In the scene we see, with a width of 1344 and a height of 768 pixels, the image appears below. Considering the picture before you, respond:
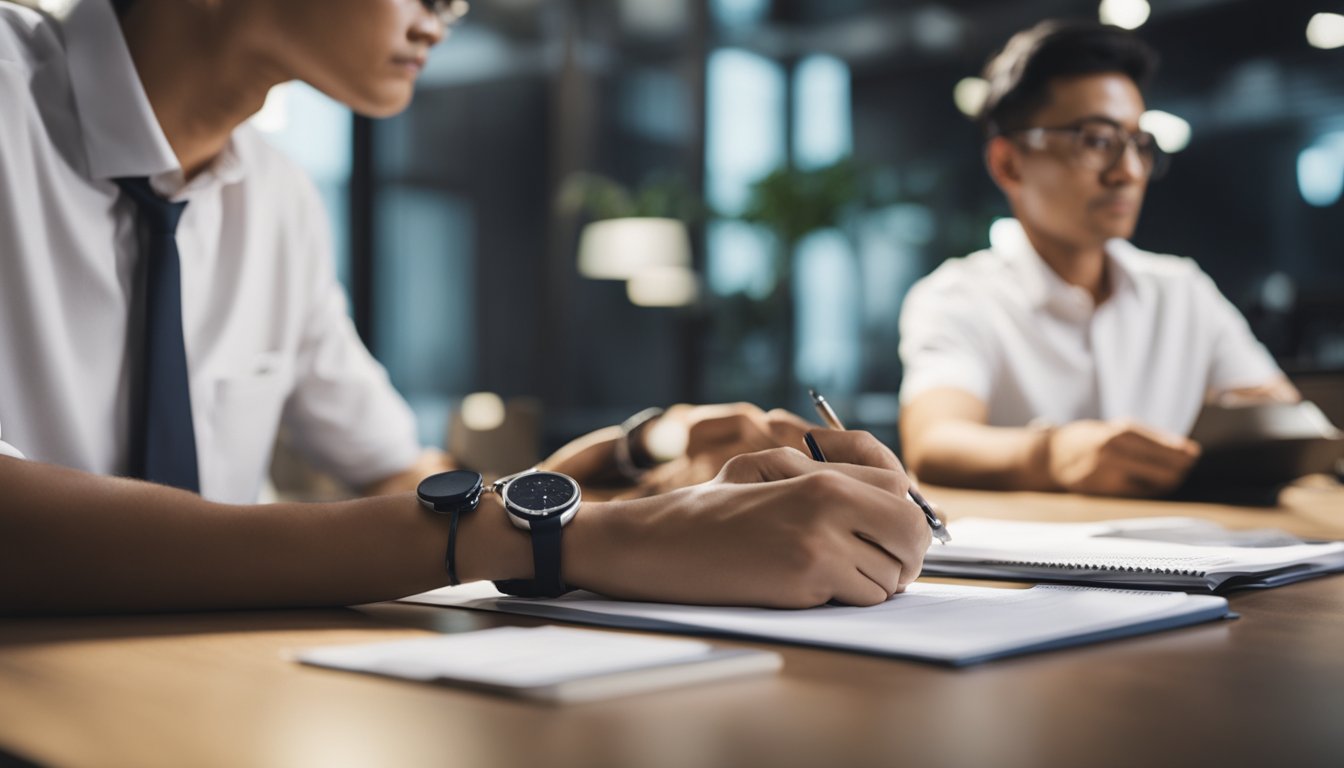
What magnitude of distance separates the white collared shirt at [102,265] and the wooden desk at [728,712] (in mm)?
784

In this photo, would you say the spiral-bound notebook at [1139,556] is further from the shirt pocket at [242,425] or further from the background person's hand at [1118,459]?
the shirt pocket at [242,425]

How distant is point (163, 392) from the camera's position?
137 cm

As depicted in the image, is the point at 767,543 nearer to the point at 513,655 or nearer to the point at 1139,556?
the point at 513,655

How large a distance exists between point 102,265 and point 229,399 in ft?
0.90

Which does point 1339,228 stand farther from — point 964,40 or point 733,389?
point 733,389

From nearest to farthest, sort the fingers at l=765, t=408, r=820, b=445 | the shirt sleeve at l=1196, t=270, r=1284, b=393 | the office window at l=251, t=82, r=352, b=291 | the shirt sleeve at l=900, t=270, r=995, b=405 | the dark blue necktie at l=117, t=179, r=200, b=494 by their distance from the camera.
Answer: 1. the fingers at l=765, t=408, r=820, b=445
2. the dark blue necktie at l=117, t=179, r=200, b=494
3. the shirt sleeve at l=900, t=270, r=995, b=405
4. the shirt sleeve at l=1196, t=270, r=1284, b=393
5. the office window at l=251, t=82, r=352, b=291

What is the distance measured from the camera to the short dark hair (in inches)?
95.7

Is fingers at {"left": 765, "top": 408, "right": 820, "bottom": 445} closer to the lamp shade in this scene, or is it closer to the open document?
the open document

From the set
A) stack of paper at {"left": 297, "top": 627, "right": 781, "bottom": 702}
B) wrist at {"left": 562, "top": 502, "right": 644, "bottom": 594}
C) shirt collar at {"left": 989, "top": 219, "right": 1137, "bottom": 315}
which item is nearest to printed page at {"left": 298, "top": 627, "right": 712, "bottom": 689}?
stack of paper at {"left": 297, "top": 627, "right": 781, "bottom": 702}

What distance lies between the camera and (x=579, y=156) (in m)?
7.64

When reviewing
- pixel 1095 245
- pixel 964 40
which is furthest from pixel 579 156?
pixel 1095 245

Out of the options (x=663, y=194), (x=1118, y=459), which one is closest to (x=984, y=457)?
(x=1118, y=459)

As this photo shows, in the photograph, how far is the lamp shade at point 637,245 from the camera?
6.61 m

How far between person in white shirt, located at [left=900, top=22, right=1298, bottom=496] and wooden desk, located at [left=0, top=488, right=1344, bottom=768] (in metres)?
1.56
